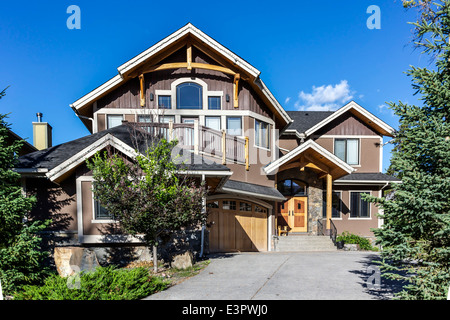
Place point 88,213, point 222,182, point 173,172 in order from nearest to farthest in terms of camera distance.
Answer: point 173,172
point 88,213
point 222,182

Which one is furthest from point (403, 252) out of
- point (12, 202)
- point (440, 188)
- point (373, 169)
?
point (373, 169)

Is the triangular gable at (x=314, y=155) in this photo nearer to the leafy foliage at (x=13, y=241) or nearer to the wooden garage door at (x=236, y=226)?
the wooden garage door at (x=236, y=226)

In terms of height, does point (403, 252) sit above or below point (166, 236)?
above

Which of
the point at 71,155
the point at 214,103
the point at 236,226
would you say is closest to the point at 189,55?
the point at 214,103

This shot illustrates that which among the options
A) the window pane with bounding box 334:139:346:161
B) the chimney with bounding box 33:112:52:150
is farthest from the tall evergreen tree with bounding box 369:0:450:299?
the chimney with bounding box 33:112:52:150

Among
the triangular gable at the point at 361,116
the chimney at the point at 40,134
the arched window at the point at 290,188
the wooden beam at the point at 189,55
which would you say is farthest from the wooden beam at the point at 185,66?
the chimney at the point at 40,134

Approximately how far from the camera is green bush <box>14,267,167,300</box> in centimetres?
559

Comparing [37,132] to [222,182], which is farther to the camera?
[37,132]

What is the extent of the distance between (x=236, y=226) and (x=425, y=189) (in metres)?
9.48

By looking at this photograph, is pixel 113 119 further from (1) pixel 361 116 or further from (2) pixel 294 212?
(1) pixel 361 116

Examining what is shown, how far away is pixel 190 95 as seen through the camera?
13789 mm
